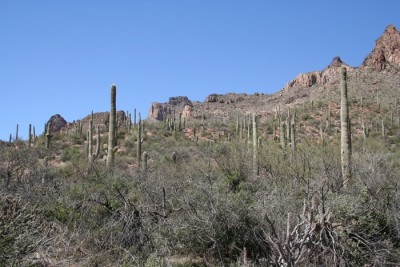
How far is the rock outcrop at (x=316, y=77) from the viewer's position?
230ft

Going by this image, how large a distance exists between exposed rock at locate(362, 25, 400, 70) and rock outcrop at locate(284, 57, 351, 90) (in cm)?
779

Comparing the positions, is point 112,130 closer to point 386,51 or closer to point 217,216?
point 217,216

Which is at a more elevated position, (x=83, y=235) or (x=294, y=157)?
(x=294, y=157)

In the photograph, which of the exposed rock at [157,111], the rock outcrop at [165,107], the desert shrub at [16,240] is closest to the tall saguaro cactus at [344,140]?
the desert shrub at [16,240]

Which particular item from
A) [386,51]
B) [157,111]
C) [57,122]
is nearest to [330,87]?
[386,51]

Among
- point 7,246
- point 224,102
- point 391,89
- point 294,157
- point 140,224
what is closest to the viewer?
point 7,246

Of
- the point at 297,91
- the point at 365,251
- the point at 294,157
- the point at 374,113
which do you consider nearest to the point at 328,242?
the point at 365,251

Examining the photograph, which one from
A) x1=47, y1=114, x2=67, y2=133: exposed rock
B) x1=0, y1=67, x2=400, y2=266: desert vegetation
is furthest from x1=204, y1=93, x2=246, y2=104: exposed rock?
x1=0, y1=67, x2=400, y2=266: desert vegetation

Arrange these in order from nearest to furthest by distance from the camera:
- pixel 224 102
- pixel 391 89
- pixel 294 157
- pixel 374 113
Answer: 1. pixel 294 157
2. pixel 374 113
3. pixel 391 89
4. pixel 224 102

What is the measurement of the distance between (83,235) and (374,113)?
3876 cm

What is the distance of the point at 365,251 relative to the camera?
26.5 feet

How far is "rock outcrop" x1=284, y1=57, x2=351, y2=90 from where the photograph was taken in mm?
70062

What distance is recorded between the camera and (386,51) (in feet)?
191

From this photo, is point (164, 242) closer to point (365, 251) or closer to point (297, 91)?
point (365, 251)
